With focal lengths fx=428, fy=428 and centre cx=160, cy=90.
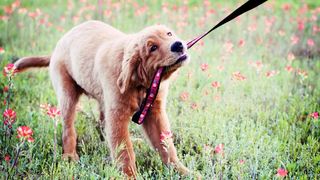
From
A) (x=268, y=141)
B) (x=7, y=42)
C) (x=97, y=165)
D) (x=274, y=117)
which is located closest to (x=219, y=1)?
(x=7, y=42)

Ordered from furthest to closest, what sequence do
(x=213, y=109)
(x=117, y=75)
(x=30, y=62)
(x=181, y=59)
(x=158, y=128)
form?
(x=213, y=109)
(x=30, y=62)
(x=158, y=128)
(x=117, y=75)
(x=181, y=59)

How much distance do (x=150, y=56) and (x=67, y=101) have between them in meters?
1.18

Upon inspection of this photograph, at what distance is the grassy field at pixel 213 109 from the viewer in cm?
342

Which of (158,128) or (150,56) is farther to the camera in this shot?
(158,128)

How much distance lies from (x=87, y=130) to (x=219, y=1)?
20.0 feet

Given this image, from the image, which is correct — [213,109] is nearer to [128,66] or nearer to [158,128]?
[158,128]

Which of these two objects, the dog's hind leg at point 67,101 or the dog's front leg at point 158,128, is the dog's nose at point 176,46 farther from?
the dog's hind leg at point 67,101

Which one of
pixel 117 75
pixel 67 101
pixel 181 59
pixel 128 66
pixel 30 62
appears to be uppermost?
pixel 181 59

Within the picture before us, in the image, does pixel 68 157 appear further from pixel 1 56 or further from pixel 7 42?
pixel 7 42

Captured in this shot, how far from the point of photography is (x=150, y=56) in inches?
128

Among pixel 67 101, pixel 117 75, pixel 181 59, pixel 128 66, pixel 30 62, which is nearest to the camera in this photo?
pixel 181 59

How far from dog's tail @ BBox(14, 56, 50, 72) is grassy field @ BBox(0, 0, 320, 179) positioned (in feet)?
0.69

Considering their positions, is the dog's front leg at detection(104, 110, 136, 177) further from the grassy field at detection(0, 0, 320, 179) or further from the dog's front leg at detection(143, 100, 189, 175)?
the dog's front leg at detection(143, 100, 189, 175)

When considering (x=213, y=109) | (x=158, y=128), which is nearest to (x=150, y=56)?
(x=158, y=128)
